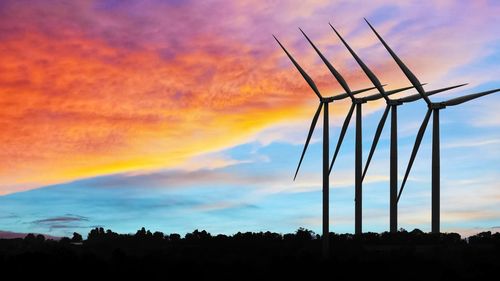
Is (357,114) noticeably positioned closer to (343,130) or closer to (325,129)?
(343,130)

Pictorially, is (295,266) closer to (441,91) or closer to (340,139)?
(340,139)

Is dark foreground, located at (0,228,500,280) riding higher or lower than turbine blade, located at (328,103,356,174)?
lower

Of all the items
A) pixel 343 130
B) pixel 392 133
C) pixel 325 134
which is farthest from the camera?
pixel 392 133

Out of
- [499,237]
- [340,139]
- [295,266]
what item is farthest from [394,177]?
[499,237]

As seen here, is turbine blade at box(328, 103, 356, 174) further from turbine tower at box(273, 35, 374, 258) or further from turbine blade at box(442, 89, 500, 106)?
turbine blade at box(442, 89, 500, 106)

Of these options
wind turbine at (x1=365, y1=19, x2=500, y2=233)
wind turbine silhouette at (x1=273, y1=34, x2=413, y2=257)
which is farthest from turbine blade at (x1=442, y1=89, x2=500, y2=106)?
wind turbine silhouette at (x1=273, y1=34, x2=413, y2=257)

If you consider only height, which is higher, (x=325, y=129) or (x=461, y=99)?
(x=461, y=99)

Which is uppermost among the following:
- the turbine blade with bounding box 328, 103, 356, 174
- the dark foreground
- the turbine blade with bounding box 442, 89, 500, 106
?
the turbine blade with bounding box 442, 89, 500, 106

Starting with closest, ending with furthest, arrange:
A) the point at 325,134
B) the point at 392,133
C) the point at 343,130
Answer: the point at 325,134 < the point at 343,130 < the point at 392,133

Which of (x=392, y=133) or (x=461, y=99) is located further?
(x=392, y=133)

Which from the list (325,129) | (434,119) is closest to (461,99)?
(434,119)

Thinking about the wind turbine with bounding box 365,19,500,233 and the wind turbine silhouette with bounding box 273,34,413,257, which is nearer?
the wind turbine silhouette with bounding box 273,34,413,257

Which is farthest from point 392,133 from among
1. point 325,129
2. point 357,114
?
point 325,129

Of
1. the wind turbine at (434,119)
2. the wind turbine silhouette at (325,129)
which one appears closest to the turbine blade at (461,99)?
the wind turbine at (434,119)
